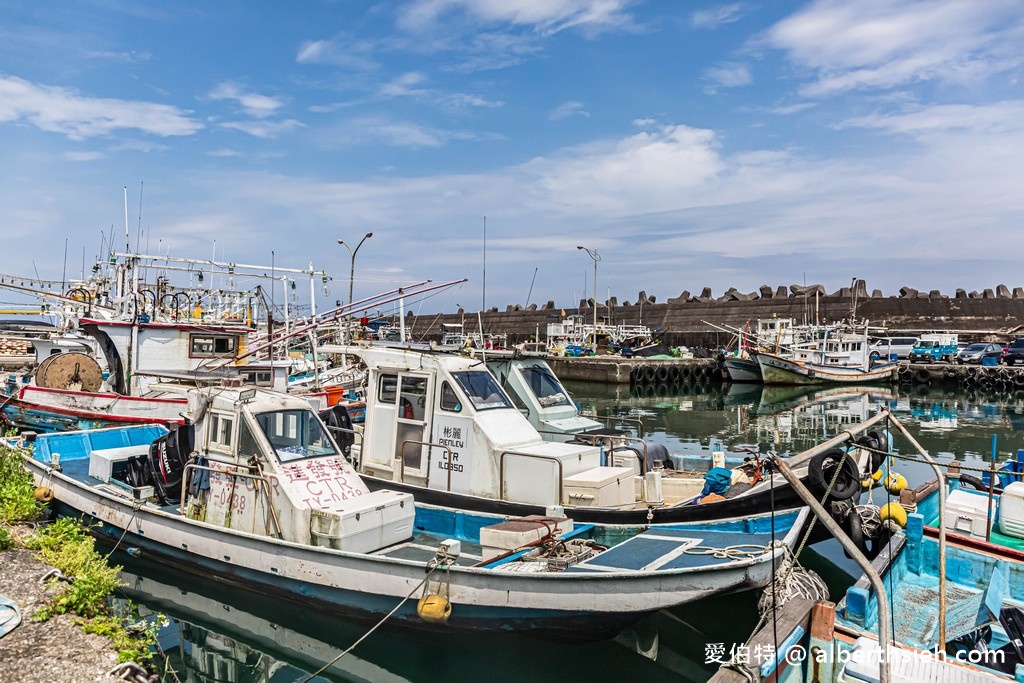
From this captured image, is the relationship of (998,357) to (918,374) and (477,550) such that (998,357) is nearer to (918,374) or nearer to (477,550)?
(918,374)

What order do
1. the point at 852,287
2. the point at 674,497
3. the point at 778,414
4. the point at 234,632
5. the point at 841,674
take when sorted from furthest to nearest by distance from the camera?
the point at 852,287 → the point at 778,414 → the point at 674,497 → the point at 234,632 → the point at 841,674

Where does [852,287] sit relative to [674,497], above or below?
above

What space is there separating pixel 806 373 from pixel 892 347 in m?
11.6

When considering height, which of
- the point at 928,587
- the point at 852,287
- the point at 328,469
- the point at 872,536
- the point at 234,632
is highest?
the point at 852,287

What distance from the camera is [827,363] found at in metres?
44.7

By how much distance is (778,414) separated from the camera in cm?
3181

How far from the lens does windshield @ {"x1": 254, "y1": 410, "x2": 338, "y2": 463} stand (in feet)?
Result: 27.2

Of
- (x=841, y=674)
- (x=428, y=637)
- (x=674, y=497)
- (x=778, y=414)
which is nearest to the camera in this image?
(x=841, y=674)

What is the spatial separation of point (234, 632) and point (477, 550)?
299 centimetres

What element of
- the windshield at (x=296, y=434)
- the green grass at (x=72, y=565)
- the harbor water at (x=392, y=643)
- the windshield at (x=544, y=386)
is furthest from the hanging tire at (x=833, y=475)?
the green grass at (x=72, y=565)

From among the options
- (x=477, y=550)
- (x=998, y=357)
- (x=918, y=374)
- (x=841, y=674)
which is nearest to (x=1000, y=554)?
(x=841, y=674)

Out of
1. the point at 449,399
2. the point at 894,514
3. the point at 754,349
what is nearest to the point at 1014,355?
the point at 754,349

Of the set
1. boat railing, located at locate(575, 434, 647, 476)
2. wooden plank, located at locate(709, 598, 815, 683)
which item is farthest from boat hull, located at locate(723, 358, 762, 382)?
wooden plank, located at locate(709, 598, 815, 683)

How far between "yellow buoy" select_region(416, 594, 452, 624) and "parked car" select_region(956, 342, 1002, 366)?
48042mm
